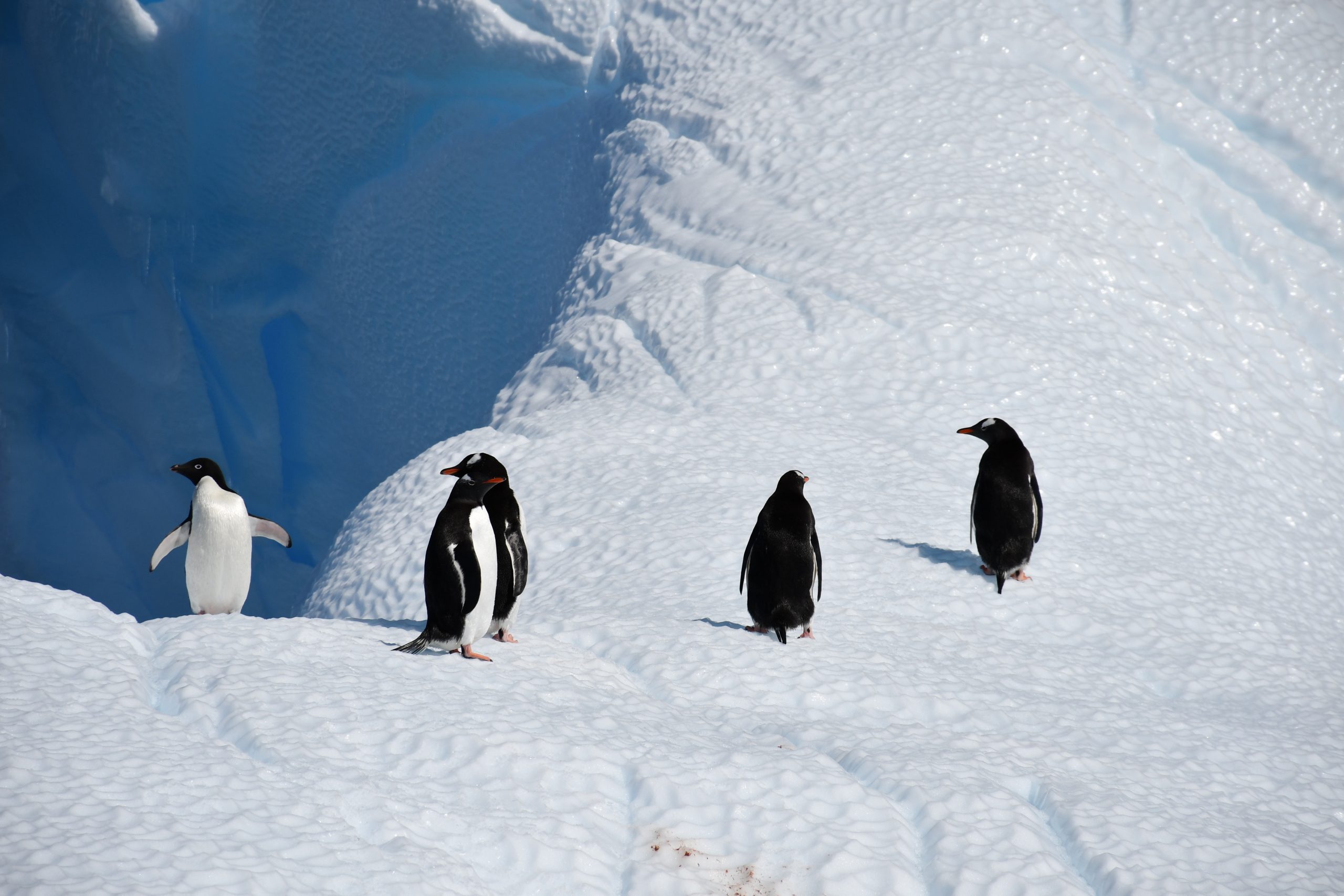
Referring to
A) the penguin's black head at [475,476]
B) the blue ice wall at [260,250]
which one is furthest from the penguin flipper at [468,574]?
the blue ice wall at [260,250]

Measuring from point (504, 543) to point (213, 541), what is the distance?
4.59 ft

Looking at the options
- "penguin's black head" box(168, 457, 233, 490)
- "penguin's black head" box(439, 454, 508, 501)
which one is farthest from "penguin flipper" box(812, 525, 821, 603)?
"penguin's black head" box(168, 457, 233, 490)

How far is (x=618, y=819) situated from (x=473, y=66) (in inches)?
315

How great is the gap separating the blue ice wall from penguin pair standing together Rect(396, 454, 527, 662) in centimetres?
393

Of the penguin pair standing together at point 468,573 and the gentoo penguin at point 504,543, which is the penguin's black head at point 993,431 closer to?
the gentoo penguin at point 504,543

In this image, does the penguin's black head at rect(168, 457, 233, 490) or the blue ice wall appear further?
the blue ice wall

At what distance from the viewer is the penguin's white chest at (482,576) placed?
326 centimetres

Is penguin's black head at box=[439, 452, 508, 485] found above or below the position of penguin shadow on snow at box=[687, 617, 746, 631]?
above

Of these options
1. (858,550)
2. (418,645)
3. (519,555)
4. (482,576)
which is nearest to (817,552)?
(858,550)

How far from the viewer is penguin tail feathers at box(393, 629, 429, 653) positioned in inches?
126

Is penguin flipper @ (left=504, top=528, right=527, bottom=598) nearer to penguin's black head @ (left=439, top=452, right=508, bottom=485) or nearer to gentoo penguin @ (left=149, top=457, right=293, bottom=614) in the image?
penguin's black head @ (left=439, top=452, right=508, bottom=485)

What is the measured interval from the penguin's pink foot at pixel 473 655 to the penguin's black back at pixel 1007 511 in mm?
2180

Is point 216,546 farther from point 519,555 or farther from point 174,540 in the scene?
point 519,555

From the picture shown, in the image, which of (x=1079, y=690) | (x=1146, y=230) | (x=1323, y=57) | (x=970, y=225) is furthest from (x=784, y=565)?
(x=1323, y=57)
